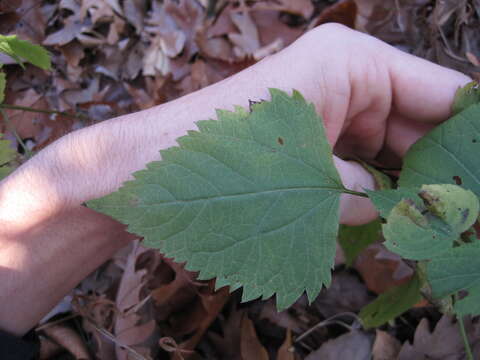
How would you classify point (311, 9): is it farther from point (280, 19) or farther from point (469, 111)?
point (469, 111)

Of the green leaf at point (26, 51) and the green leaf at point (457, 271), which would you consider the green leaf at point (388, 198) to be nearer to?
the green leaf at point (457, 271)

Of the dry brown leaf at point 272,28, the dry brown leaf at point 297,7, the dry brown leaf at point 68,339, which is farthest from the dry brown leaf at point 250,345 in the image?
the dry brown leaf at point 297,7

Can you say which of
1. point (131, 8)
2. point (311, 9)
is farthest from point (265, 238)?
point (131, 8)

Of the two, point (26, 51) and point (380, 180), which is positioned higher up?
point (26, 51)

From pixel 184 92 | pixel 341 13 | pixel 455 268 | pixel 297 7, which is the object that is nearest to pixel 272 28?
pixel 297 7

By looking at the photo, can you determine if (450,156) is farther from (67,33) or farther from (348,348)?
(67,33)

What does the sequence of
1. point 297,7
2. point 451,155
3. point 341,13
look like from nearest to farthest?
point 451,155 < point 341,13 < point 297,7
